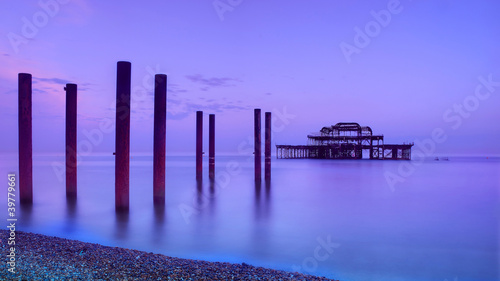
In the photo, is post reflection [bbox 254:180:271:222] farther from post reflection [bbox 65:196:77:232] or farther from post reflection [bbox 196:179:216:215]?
post reflection [bbox 65:196:77:232]

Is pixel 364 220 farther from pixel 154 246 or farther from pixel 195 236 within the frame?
pixel 154 246

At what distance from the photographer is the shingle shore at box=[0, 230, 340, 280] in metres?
4.09

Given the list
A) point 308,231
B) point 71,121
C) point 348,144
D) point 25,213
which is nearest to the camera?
point 308,231

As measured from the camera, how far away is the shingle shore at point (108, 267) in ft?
13.4

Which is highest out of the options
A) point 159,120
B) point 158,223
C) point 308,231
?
point 159,120

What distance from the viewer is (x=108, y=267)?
4449 mm

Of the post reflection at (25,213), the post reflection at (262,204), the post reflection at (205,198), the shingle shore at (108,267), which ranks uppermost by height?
the shingle shore at (108,267)

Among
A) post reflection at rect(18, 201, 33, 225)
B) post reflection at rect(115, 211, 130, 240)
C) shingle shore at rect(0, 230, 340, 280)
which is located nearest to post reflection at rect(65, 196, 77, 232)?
post reflection at rect(18, 201, 33, 225)

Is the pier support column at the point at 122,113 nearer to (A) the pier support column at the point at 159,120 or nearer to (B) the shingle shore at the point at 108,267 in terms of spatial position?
(A) the pier support column at the point at 159,120

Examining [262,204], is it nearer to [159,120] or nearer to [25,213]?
[159,120]

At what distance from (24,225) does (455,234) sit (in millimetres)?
10862

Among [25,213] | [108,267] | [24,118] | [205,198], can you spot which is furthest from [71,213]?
[108,267]

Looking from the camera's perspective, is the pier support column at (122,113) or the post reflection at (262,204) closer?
Answer: the pier support column at (122,113)

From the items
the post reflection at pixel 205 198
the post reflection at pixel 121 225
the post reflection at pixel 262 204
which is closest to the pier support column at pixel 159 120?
the post reflection at pixel 121 225
